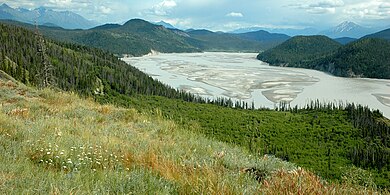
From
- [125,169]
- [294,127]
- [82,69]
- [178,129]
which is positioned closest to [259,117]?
[294,127]

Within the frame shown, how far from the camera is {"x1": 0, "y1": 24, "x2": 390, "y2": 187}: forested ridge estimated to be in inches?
2763

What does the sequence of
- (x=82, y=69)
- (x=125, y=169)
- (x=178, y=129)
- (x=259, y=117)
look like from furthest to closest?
1. (x=82, y=69)
2. (x=259, y=117)
3. (x=178, y=129)
4. (x=125, y=169)

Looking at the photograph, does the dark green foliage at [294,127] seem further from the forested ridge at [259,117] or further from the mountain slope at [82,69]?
the mountain slope at [82,69]

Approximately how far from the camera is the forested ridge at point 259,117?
70.2 m

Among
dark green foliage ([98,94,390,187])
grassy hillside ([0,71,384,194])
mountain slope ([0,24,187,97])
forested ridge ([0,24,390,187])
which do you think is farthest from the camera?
mountain slope ([0,24,187,97])

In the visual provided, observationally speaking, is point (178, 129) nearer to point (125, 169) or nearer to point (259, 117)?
point (125, 169)

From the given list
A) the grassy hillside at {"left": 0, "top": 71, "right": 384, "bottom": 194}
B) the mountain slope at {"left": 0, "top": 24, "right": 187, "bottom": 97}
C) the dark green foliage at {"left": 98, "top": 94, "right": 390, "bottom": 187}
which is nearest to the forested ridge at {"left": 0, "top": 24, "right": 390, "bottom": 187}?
the dark green foliage at {"left": 98, "top": 94, "right": 390, "bottom": 187}

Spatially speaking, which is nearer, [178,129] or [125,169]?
[125,169]

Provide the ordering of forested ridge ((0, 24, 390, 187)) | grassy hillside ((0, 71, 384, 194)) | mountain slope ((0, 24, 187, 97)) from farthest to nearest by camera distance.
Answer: mountain slope ((0, 24, 187, 97)) < forested ridge ((0, 24, 390, 187)) < grassy hillside ((0, 71, 384, 194))

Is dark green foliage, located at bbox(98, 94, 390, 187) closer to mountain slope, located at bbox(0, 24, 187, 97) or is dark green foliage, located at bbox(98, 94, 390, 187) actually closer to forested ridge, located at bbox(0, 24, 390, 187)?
forested ridge, located at bbox(0, 24, 390, 187)

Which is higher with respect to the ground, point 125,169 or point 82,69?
point 125,169

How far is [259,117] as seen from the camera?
289 ft

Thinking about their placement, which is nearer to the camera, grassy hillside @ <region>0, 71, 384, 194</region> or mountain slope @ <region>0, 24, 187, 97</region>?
grassy hillside @ <region>0, 71, 384, 194</region>

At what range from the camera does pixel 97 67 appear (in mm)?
129875
